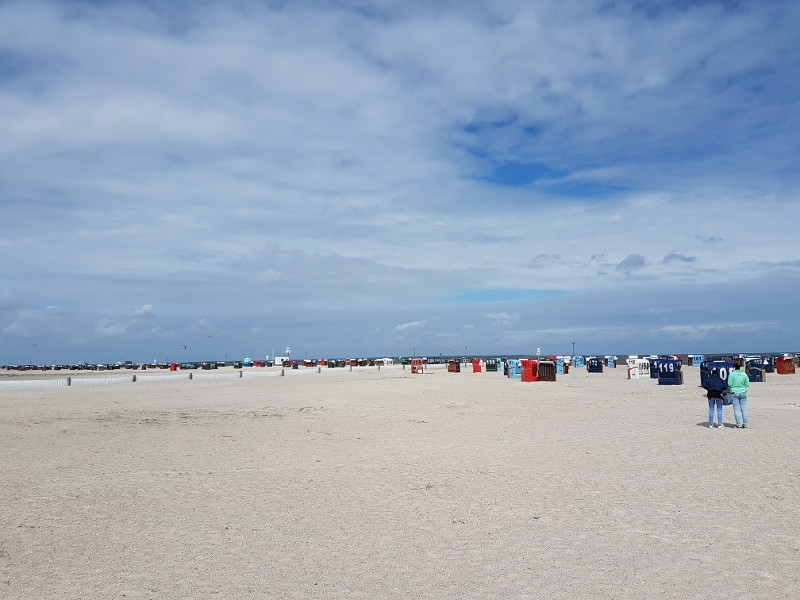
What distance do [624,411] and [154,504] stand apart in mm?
17866

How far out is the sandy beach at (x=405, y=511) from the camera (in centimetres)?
663

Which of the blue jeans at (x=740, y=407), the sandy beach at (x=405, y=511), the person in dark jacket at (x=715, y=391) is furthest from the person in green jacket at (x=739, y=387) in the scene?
the sandy beach at (x=405, y=511)

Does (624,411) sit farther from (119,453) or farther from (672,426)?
(119,453)

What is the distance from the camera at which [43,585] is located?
21.6 feet

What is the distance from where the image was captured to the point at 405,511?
9445 mm

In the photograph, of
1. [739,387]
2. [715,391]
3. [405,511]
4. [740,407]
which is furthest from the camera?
[740,407]

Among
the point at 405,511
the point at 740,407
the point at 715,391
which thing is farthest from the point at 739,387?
the point at 405,511

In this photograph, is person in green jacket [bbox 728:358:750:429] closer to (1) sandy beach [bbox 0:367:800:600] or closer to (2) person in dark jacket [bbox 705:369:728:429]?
(2) person in dark jacket [bbox 705:369:728:429]

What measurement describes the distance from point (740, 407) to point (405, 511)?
12.5 meters

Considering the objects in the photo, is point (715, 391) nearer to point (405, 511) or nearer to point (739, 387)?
point (739, 387)

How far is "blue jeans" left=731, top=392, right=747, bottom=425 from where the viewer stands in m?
17.5

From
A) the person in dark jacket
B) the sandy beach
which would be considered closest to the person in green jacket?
the person in dark jacket

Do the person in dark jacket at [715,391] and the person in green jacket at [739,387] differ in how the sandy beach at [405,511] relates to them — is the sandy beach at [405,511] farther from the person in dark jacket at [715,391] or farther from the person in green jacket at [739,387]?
the person in green jacket at [739,387]

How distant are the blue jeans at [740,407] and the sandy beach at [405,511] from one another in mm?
987
